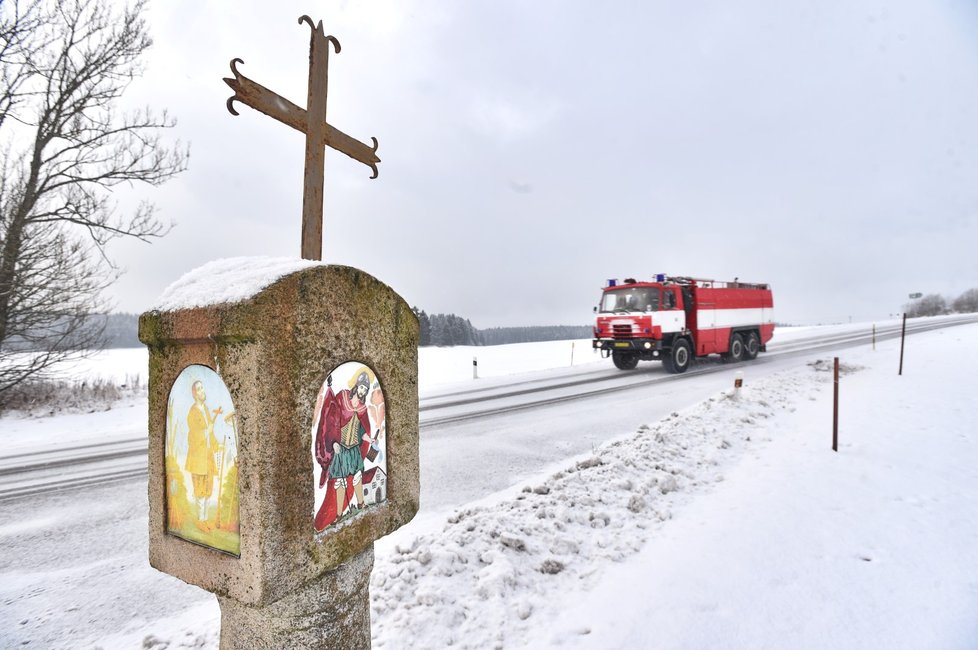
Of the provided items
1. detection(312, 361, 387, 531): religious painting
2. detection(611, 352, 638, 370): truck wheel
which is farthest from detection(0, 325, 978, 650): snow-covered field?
detection(611, 352, 638, 370): truck wheel

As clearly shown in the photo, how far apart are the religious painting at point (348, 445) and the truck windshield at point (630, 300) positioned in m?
12.4

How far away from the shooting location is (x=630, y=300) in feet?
44.2

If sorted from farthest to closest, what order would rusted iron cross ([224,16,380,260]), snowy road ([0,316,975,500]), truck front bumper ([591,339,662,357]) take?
truck front bumper ([591,339,662,357]) < snowy road ([0,316,975,500]) < rusted iron cross ([224,16,380,260])

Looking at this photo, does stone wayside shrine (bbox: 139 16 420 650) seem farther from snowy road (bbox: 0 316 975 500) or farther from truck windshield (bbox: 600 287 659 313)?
truck windshield (bbox: 600 287 659 313)

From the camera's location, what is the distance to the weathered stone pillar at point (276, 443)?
1399mm

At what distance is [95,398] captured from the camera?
12.0m

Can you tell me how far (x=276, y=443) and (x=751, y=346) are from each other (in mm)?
18155

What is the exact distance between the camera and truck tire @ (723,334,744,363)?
15.8m

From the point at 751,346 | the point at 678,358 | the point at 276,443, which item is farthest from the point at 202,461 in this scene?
the point at 751,346

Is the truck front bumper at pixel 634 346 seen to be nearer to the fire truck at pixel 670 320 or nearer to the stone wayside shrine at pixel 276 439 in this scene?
the fire truck at pixel 670 320

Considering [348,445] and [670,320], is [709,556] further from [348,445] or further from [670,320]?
[670,320]

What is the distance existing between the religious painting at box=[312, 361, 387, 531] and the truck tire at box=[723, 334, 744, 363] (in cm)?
1630

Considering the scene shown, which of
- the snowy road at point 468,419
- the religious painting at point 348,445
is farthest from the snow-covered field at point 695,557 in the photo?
the snowy road at point 468,419

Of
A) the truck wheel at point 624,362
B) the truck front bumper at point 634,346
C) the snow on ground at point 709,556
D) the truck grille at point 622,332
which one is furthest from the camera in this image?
the truck wheel at point 624,362
